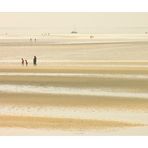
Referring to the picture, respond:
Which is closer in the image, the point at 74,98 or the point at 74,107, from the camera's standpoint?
the point at 74,107

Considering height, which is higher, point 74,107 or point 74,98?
point 74,98

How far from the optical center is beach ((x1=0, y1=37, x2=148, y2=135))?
1348 cm

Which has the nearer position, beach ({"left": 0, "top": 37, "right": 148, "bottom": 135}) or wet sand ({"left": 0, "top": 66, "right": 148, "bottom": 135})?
beach ({"left": 0, "top": 37, "right": 148, "bottom": 135})

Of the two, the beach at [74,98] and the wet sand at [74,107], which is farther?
the wet sand at [74,107]

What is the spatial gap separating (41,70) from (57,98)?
8.50 meters

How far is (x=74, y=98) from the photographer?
57.2 feet


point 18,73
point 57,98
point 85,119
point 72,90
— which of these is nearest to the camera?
point 85,119

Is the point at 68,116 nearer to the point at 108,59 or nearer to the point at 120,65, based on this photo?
the point at 120,65

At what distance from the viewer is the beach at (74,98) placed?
13.5 meters

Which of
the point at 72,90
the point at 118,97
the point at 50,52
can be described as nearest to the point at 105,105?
the point at 118,97
